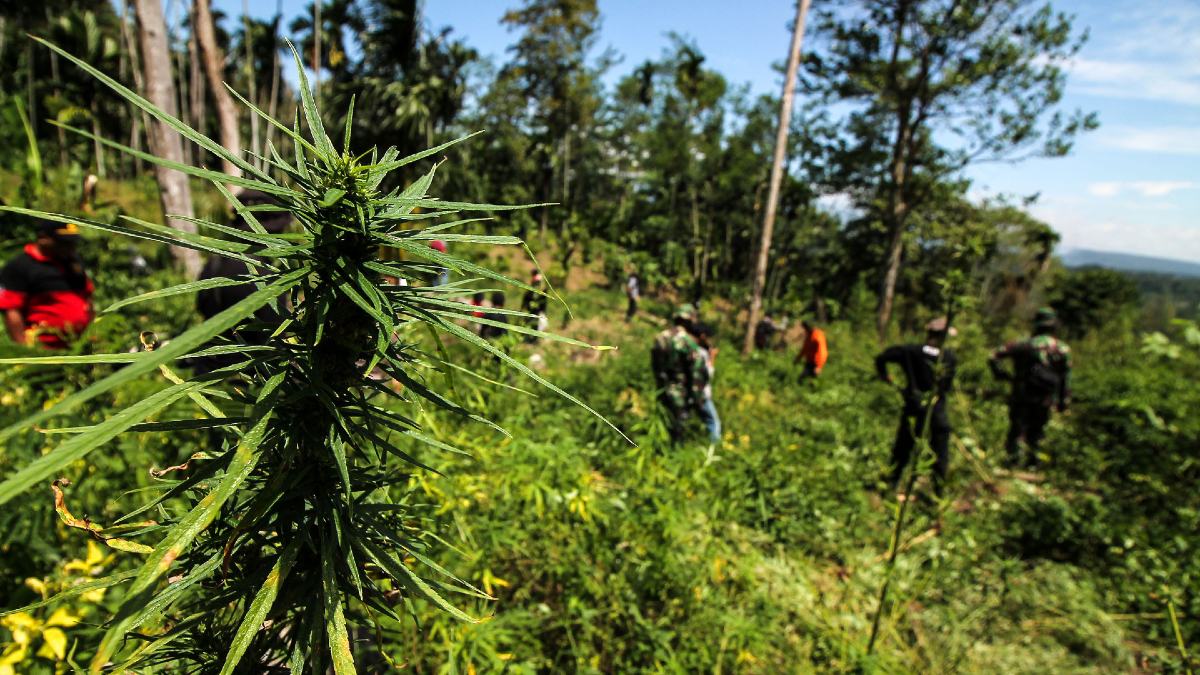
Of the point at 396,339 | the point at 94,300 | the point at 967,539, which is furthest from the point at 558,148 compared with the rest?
the point at 396,339

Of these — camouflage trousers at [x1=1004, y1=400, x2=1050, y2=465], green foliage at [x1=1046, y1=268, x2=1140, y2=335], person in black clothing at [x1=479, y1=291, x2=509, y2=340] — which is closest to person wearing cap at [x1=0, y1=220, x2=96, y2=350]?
person in black clothing at [x1=479, y1=291, x2=509, y2=340]

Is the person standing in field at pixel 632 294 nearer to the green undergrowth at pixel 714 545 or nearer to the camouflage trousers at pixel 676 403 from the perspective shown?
the green undergrowth at pixel 714 545

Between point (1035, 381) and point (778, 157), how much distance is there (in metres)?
4.91

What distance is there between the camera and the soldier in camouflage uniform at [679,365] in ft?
14.9

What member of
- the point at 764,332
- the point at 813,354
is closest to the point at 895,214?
the point at 764,332

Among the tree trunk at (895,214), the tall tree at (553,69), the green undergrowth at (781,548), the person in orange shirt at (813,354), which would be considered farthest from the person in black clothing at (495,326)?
the tall tree at (553,69)

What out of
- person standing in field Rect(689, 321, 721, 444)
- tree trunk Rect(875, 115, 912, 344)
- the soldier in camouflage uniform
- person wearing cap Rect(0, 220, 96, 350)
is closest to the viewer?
person wearing cap Rect(0, 220, 96, 350)

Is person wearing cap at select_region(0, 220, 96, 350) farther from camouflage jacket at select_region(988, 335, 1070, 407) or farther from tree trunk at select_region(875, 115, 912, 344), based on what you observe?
tree trunk at select_region(875, 115, 912, 344)

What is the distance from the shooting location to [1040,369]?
5602 millimetres

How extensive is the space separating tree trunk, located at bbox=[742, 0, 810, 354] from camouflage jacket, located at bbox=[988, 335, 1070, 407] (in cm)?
405

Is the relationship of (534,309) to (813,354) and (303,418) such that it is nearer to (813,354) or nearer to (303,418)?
(303,418)

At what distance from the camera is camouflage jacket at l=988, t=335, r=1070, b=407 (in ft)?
18.4

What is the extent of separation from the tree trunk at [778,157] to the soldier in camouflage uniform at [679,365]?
514cm

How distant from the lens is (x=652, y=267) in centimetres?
1992
